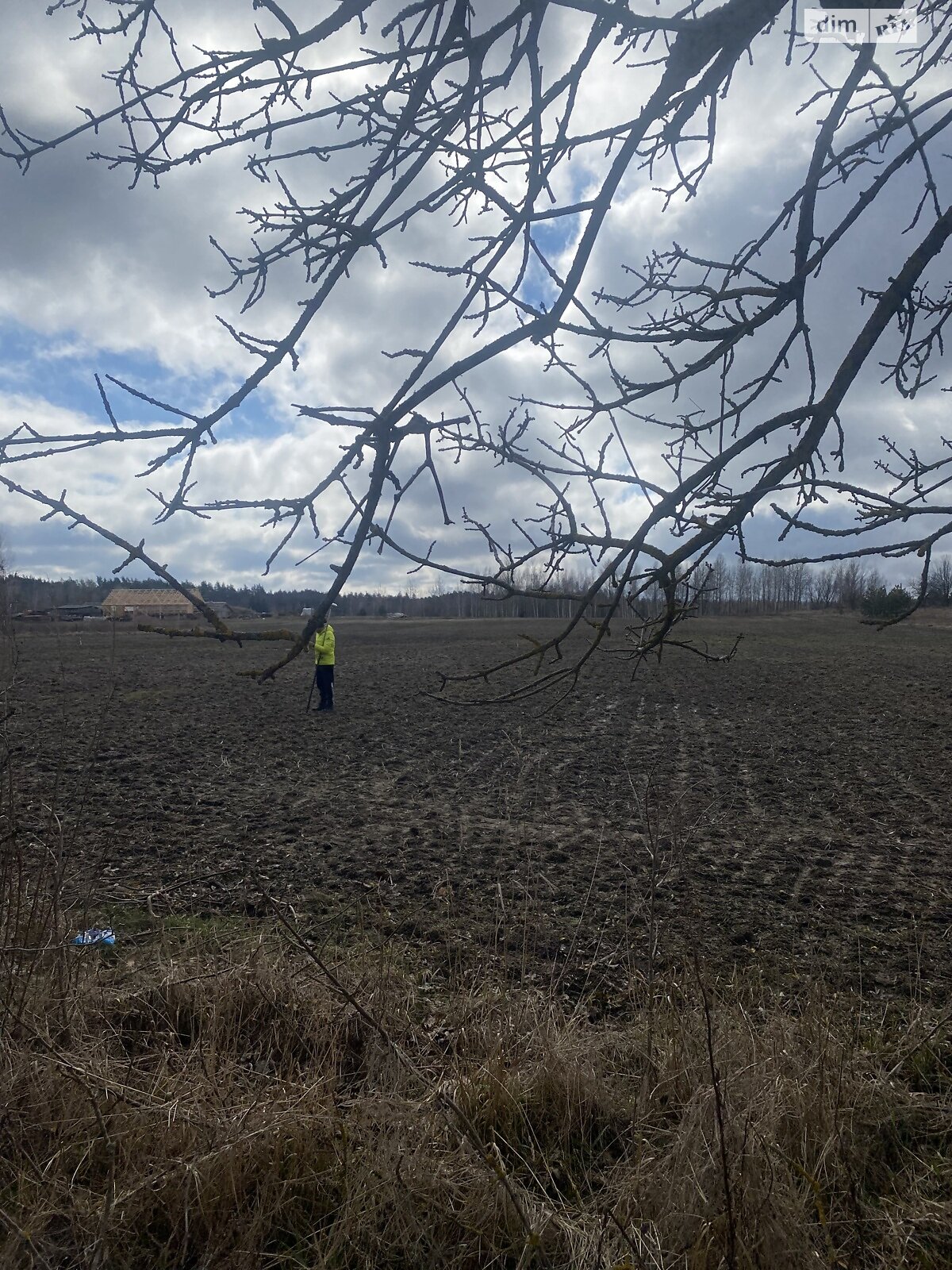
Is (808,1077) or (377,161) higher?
(377,161)

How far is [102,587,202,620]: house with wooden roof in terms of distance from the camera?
2.29 m

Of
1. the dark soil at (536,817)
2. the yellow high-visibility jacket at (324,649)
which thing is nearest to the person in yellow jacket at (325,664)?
the yellow high-visibility jacket at (324,649)

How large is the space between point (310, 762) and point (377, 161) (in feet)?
29.5

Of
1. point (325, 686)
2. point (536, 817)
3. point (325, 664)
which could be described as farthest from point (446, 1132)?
point (325, 686)

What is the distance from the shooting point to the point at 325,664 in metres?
13.8

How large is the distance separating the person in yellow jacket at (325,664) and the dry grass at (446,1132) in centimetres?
903

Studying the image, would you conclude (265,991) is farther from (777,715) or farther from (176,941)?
(777,715)

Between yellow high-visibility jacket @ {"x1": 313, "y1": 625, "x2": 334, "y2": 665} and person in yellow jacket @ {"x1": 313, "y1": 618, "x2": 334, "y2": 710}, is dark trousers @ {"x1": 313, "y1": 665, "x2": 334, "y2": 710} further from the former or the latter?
yellow high-visibility jacket @ {"x1": 313, "y1": 625, "x2": 334, "y2": 665}

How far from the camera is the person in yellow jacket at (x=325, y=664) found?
1344 centimetres

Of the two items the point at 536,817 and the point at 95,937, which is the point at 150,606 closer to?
the point at 95,937

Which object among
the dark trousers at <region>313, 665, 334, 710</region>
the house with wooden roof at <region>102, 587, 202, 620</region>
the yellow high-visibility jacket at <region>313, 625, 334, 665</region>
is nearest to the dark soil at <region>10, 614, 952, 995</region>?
the house with wooden roof at <region>102, 587, 202, 620</region>

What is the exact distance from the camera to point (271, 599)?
11.4ft

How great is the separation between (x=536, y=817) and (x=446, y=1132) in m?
5.37

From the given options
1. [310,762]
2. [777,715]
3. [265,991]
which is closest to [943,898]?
[265,991]
